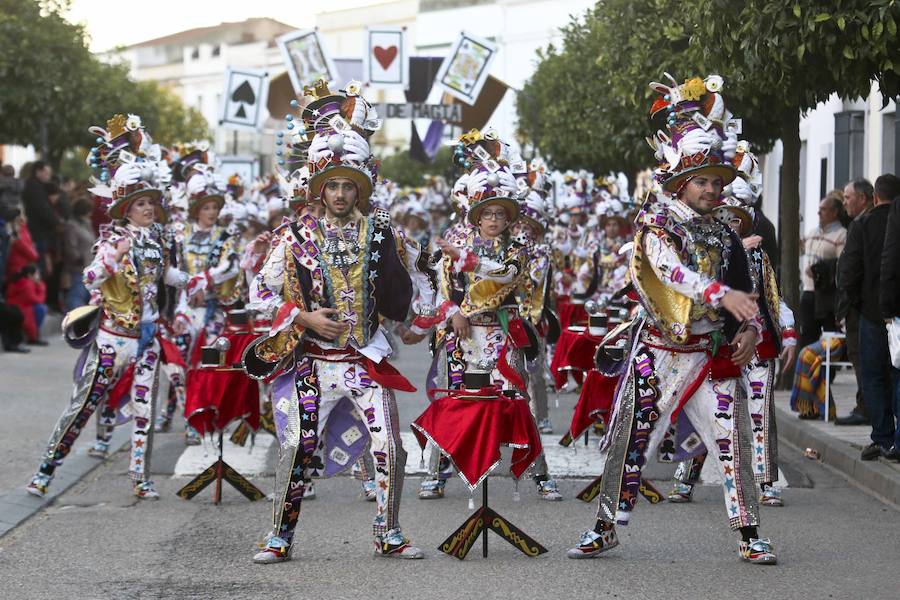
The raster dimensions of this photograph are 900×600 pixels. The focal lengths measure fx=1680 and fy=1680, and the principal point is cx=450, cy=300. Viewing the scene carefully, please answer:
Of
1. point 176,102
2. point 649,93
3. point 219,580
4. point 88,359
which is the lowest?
point 219,580

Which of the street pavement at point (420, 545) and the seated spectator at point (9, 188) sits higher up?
the seated spectator at point (9, 188)

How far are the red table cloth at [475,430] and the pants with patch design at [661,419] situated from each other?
0.45 metres

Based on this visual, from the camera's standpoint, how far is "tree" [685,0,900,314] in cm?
1111

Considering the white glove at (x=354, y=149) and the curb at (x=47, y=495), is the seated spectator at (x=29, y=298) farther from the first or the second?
the white glove at (x=354, y=149)

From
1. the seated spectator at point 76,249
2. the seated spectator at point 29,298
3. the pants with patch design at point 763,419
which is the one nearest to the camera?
the pants with patch design at point 763,419

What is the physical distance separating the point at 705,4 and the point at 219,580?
21.2ft

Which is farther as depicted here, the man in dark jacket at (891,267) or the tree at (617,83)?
the tree at (617,83)

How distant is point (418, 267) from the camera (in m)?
8.34

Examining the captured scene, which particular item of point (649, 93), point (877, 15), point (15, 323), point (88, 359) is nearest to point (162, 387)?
point (15, 323)

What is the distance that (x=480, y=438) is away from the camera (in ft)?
26.1

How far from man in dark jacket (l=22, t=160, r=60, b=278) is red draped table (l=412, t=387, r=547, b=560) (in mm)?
15442

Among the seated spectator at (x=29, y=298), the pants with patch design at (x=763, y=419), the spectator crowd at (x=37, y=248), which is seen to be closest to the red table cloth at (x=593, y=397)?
the pants with patch design at (x=763, y=419)

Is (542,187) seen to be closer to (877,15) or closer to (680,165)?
(877,15)

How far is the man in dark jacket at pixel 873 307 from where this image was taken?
11.3 metres
